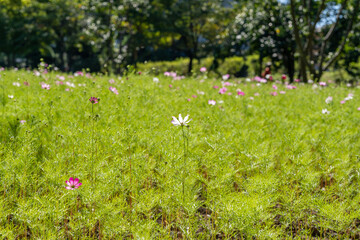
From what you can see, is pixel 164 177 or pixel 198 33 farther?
pixel 198 33

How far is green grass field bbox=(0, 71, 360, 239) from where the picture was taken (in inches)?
82.2

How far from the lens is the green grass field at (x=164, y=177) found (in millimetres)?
2088

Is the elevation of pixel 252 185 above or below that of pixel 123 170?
above

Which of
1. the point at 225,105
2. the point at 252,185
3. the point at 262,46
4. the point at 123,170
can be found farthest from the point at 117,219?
the point at 262,46

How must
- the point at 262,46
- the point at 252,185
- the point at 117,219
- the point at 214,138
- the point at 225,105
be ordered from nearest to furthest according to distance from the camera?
the point at 117,219, the point at 252,185, the point at 214,138, the point at 225,105, the point at 262,46

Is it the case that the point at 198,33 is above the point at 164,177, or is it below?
below

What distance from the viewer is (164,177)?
9.18 feet

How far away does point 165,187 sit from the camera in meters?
2.42

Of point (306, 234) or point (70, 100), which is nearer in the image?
point (306, 234)

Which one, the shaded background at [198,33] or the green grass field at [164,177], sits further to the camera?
the shaded background at [198,33]

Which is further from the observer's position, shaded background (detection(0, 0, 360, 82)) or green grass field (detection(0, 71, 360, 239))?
shaded background (detection(0, 0, 360, 82))

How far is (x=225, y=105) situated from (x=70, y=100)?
2.44 meters

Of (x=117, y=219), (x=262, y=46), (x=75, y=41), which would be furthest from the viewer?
(x=75, y=41)

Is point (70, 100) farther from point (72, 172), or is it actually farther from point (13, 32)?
point (13, 32)
